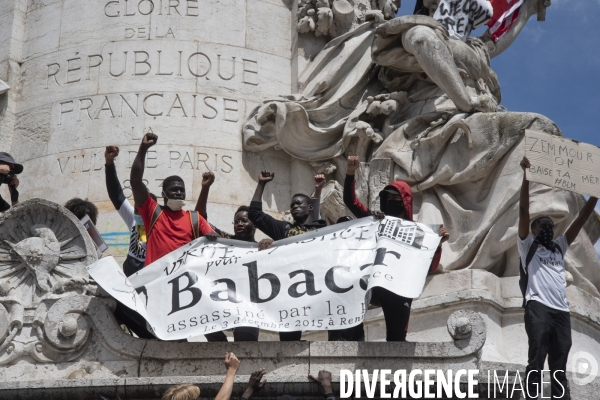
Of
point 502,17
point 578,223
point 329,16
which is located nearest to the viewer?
point 578,223

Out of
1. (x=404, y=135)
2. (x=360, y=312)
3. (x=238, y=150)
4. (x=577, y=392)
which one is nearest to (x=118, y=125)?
(x=238, y=150)

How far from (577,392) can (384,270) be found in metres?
2.36

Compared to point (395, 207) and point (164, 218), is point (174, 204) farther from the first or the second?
point (395, 207)

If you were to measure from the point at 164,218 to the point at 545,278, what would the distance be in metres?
3.97

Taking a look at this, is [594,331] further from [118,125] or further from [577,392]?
[118,125]

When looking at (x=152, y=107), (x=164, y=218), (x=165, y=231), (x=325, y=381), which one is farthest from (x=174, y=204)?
(x=152, y=107)

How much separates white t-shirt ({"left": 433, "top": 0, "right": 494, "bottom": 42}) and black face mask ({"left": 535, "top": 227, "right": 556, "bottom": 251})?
6.41m

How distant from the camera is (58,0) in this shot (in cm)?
1805

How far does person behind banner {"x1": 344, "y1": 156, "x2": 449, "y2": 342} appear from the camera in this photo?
11906 mm

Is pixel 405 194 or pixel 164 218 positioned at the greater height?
pixel 405 194

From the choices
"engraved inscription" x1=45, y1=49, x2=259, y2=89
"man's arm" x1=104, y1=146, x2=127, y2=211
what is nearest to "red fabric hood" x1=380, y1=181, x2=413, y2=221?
"man's arm" x1=104, y1=146, x2=127, y2=211

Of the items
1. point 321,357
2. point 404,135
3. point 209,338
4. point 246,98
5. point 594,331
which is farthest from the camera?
point 246,98

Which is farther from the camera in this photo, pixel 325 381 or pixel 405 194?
pixel 405 194

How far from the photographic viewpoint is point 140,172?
12.4m
